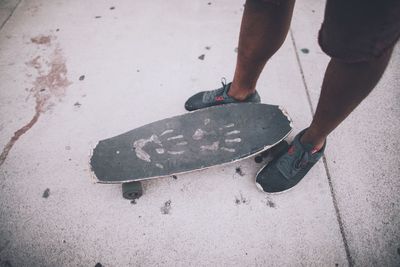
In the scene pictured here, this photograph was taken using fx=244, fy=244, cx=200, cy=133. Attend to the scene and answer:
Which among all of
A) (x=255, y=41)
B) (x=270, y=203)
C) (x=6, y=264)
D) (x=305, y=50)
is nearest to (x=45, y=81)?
(x=6, y=264)

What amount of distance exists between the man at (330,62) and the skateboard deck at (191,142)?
120 mm

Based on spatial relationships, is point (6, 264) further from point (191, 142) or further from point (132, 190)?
point (191, 142)

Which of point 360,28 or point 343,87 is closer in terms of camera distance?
point 360,28

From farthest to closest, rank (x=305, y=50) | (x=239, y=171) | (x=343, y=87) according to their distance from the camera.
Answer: (x=305, y=50)
(x=239, y=171)
(x=343, y=87)

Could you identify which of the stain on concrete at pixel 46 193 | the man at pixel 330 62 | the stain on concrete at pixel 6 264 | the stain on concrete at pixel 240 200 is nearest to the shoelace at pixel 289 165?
the man at pixel 330 62

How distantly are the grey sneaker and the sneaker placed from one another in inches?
13.8

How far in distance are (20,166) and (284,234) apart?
4.43 ft

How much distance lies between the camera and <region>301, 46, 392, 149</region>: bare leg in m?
0.75

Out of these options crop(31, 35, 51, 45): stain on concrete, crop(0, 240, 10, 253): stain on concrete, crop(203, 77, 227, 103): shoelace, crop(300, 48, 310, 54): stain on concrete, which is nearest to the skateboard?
crop(203, 77, 227, 103): shoelace

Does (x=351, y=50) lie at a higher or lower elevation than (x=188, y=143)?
higher

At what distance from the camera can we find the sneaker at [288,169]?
111 cm

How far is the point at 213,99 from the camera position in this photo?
4.51 feet

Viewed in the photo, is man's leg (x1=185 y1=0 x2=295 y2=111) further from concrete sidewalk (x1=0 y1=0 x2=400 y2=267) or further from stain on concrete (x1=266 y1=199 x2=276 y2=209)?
stain on concrete (x1=266 y1=199 x2=276 y2=209)

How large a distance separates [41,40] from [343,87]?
1969 millimetres
